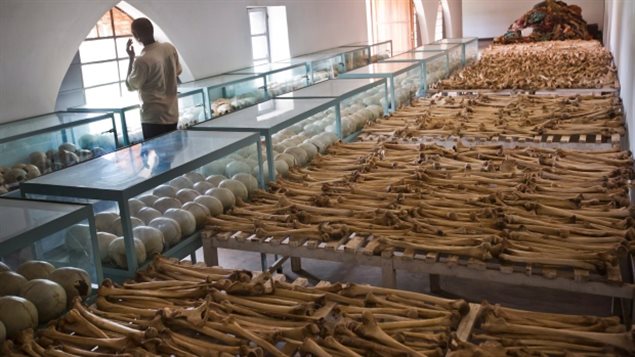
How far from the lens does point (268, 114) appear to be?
18.9 ft

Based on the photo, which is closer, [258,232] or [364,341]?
[364,341]

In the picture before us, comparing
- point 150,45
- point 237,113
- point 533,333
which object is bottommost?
point 533,333

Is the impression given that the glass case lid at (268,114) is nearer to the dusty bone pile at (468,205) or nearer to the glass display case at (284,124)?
the glass display case at (284,124)

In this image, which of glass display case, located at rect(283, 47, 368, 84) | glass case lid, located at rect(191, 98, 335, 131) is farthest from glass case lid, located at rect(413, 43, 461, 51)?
glass case lid, located at rect(191, 98, 335, 131)

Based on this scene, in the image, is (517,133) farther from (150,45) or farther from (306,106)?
(150,45)

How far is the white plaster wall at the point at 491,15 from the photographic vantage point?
95.2ft

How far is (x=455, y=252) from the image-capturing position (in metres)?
3.62

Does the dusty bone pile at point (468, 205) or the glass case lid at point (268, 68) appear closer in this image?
the dusty bone pile at point (468, 205)

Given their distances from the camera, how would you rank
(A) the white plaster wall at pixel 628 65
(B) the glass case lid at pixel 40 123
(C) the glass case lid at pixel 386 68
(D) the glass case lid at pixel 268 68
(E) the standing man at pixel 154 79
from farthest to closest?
(D) the glass case lid at pixel 268 68, (C) the glass case lid at pixel 386 68, (A) the white plaster wall at pixel 628 65, (B) the glass case lid at pixel 40 123, (E) the standing man at pixel 154 79

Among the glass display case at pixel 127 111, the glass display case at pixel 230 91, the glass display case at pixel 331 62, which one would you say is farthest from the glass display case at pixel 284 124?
the glass display case at pixel 331 62

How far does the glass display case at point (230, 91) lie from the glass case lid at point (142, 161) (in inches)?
143

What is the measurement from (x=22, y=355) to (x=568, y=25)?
74.7 feet

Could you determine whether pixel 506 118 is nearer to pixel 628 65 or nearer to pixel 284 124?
pixel 628 65

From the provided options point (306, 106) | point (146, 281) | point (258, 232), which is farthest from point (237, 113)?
point (146, 281)
